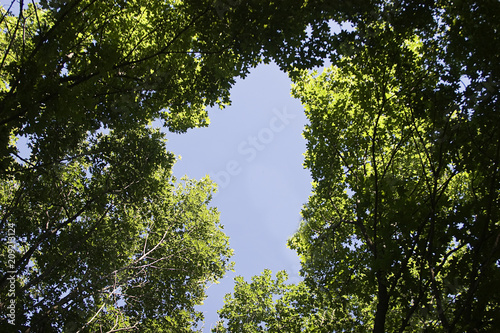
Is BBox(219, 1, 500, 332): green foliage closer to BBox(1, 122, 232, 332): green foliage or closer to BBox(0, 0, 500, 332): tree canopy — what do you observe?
BBox(0, 0, 500, 332): tree canopy

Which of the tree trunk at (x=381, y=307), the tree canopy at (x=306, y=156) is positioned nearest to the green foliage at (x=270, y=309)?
the tree canopy at (x=306, y=156)

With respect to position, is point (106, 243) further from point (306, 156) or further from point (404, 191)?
point (404, 191)

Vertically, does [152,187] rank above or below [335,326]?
above

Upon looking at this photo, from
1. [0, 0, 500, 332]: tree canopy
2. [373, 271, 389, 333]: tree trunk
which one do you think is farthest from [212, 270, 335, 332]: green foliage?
[373, 271, 389, 333]: tree trunk

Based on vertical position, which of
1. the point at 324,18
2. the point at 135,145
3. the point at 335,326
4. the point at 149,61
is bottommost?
the point at 335,326

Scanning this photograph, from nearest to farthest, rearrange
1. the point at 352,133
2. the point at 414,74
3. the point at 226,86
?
the point at 414,74 → the point at 226,86 → the point at 352,133

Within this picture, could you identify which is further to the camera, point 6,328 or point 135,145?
point 135,145

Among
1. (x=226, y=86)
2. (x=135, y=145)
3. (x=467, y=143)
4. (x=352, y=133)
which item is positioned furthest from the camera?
(x=135, y=145)

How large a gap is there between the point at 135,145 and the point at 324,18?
20.8ft

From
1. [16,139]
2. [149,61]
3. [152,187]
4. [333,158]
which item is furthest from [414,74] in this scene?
[16,139]

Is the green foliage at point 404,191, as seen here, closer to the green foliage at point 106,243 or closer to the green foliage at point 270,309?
the green foliage at point 270,309

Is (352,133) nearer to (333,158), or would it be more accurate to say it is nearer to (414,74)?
(333,158)

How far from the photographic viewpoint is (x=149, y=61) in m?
5.88

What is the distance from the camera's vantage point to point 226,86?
631cm
